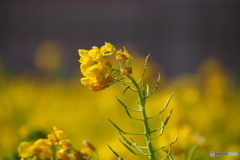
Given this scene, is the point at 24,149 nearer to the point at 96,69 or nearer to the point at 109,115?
the point at 96,69

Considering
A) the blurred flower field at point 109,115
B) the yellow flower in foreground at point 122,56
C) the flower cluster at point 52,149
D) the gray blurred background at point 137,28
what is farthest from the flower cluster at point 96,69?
the gray blurred background at point 137,28

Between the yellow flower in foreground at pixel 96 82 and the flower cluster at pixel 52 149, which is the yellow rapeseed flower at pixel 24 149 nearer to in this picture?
the flower cluster at pixel 52 149

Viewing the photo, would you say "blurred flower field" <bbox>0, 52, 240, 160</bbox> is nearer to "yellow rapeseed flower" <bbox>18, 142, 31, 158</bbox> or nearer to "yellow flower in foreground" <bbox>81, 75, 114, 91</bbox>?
"yellow rapeseed flower" <bbox>18, 142, 31, 158</bbox>

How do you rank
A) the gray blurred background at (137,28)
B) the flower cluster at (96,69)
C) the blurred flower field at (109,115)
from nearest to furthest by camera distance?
the flower cluster at (96,69) → the blurred flower field at (109,115) → the gray blurred background at (137,28)

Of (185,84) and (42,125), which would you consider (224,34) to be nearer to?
(185,84)

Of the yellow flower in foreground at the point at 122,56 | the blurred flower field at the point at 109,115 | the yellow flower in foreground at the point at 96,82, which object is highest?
the blurred flower field at the point at 109,115

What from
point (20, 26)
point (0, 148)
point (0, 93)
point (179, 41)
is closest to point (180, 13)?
point (179, 41)

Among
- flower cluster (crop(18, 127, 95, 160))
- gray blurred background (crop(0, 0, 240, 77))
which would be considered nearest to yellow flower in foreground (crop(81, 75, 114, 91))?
flower cluster (crop(18, 127, 95, 160))
